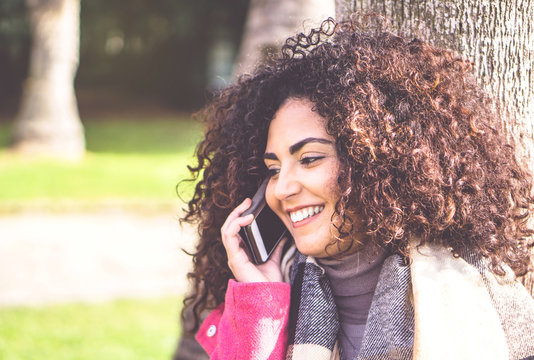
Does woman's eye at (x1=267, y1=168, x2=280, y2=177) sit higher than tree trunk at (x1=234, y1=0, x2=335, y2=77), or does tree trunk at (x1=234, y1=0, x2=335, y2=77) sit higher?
tree trunk at (x1=234, y1=0, x2=335, y2=77)

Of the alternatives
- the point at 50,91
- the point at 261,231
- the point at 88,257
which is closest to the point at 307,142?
the point at 261,231

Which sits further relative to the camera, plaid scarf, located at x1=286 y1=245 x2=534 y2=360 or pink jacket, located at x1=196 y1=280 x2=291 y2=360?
pink jacket, located at x1=196 y1=280 x2=291 y2=360

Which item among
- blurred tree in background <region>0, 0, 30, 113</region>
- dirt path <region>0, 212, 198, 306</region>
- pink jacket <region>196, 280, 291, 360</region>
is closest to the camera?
pink jacket <region>196, 280, 291, 360</region>

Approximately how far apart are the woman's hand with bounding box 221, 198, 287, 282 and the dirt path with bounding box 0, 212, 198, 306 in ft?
12.7

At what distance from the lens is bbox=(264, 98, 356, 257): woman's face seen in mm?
2311

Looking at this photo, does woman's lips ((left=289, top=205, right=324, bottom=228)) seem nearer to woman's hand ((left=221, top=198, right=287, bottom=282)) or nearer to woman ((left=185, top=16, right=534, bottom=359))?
woman ((left=185, top=16, right=534, bottom=359))

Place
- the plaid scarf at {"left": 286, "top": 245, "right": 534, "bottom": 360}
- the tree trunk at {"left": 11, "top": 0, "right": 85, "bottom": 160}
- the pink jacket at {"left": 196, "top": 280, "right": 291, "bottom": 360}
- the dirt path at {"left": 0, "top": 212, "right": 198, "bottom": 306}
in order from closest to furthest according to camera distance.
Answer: the plaid scarf at {"left": 286, "top": 245, "right": 534, "bottom": 360} → the pink jacket at {"left": 196, "top": 280, "right": 291, "bottom": 360} → the dirt path at {"left": 0, "top": 212, "right": 198, "bottom": 306} → the tree trunk at {"left": 11, "top": 0, "right": 85, "bottom": 160}

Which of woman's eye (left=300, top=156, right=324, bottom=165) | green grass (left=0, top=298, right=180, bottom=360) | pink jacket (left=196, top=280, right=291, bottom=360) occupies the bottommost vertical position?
green grass (left=0, top=298, right=180, bottom=360)

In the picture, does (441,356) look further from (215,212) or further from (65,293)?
(65,293)

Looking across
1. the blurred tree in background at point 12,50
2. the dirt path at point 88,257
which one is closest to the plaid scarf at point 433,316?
the dirt path at point 88,257

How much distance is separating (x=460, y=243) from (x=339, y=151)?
21.0 inches

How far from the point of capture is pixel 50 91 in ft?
44.9

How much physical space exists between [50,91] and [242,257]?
12233 mm

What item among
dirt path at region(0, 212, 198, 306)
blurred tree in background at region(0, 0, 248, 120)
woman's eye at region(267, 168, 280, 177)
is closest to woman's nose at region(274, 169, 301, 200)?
woman's eye at region(267, 168, 280, 177)
